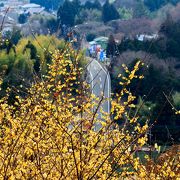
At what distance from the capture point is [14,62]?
1426cm

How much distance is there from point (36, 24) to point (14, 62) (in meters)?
14.9

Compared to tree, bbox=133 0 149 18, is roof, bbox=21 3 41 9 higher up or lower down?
lower down

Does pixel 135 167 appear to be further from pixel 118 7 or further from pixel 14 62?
pixel 118 7

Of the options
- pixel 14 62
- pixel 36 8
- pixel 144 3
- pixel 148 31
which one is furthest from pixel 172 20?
pixel 36 8

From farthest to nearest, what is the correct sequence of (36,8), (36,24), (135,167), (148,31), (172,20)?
(36,8) < (36,24) < (148,31) < (172,20) < (135,167)

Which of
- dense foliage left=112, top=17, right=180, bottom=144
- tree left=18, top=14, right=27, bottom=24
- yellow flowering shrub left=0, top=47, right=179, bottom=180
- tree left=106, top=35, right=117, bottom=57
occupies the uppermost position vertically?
yellow flowering shrub left=0, top=47, right=179, bottom=180

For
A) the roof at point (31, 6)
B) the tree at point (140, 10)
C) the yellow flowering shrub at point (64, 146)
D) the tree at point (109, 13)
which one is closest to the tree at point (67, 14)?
the tree at point (109, 13)

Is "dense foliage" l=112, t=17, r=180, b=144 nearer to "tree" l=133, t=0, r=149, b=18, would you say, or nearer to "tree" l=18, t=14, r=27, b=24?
"tree" l=133, t=0, r=149, b=18

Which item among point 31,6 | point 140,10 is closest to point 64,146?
point 140,10

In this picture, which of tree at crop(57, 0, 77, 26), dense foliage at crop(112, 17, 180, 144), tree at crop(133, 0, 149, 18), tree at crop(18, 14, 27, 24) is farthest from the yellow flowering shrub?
tree at crop(18, 14, 27, 24)

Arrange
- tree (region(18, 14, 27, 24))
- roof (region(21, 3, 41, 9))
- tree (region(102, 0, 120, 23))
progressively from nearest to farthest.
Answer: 1. tree (region(102, 0, 120, 23))
2. tree (region(18, 14, 27, 24))
3. roof (region(21, 3, 41, 9))

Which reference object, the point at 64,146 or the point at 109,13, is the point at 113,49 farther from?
the point at 109,13

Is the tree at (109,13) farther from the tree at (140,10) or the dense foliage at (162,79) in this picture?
the dense foliage at (162,79)

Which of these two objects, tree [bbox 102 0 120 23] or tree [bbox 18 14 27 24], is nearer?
tree [bbox 102 0 120 23]
